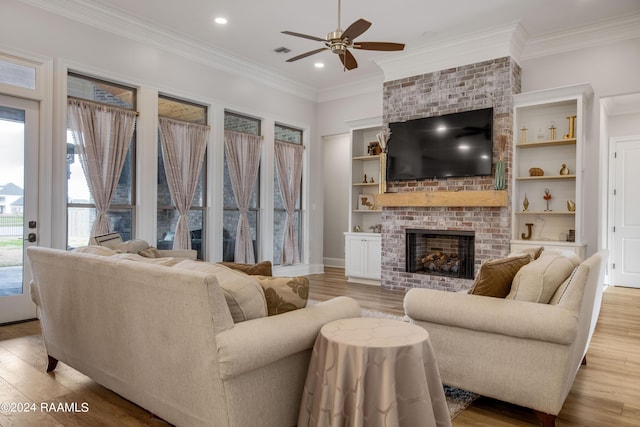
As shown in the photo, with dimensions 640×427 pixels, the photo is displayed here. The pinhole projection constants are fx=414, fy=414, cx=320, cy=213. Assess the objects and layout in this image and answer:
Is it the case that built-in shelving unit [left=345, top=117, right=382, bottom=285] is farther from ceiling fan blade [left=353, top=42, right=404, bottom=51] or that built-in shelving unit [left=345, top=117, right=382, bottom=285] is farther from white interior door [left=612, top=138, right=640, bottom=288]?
white interior door [left=612, top=138, right=640, bottom=288]

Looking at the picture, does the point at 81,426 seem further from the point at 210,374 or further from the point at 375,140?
the point at 375,140

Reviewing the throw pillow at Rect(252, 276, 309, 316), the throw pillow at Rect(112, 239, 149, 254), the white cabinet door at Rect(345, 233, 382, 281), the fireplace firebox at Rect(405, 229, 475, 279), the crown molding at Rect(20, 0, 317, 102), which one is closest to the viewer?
the throw pillow at Rect(252, 276, 309, 316)

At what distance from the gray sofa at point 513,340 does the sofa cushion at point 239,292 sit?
1069 millimetres

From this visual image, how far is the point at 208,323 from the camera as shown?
66.5 inches

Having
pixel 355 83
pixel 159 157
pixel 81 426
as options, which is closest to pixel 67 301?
pixel 81 426

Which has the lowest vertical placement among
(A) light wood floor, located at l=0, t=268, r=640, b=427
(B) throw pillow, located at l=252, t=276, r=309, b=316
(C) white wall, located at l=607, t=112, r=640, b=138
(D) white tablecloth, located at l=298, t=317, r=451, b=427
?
(A) light wood floor, located at l=0, t=268, r=640, b=427

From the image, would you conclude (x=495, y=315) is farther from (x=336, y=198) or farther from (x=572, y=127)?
(x=336, y=198)

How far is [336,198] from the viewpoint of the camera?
30.3 ft

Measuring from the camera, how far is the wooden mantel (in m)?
5.22

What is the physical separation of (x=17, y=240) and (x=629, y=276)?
8.48m

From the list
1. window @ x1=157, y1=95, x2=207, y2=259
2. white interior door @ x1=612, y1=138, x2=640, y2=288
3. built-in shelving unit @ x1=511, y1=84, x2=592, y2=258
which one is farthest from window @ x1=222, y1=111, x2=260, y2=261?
white interior door @ x1=612, y1=138, x2=640, y2=288

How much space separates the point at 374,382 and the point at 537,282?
1222 mm

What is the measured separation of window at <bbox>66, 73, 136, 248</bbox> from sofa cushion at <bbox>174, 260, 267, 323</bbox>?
3.38 metres

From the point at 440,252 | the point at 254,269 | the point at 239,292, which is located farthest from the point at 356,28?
the point at 440,252
